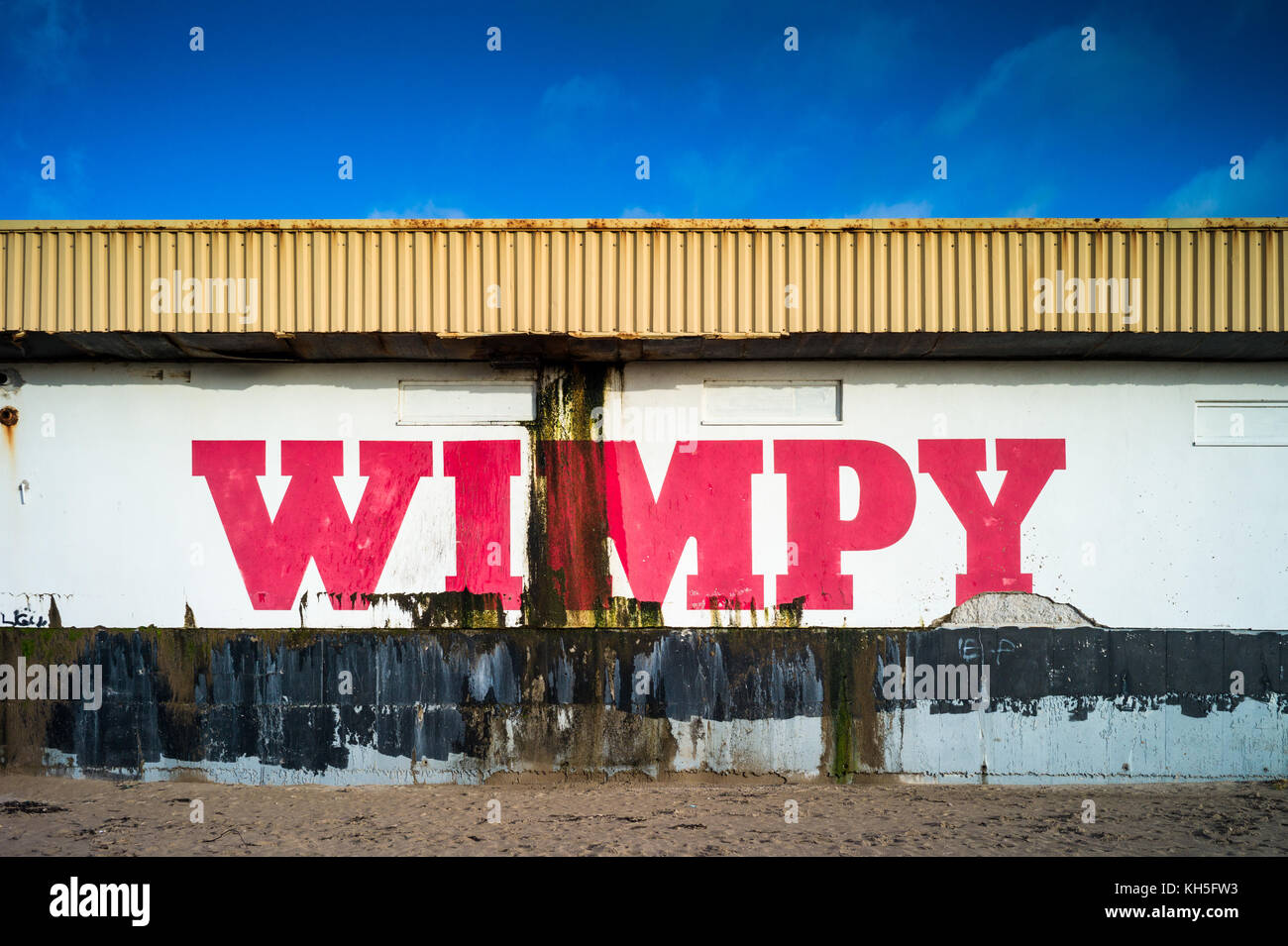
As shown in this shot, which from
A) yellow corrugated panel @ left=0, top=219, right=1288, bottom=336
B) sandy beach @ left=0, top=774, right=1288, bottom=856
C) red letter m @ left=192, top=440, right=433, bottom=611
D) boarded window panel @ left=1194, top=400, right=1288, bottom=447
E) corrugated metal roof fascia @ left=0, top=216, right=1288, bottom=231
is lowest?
sandy beach @ left=0, top=774, right=1288, bottom=856

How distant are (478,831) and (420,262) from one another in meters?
4.37

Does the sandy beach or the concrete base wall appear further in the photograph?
the concrete base wall

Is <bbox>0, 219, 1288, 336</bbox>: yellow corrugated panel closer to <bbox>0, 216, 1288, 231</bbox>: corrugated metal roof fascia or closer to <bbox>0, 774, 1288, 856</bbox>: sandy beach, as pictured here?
<bbox>0, 216, 1288, 231</bbox>: corrugated metal roof fascia

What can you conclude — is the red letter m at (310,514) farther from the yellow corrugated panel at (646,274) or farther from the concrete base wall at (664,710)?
the yellow corrugated panel at (646,274)

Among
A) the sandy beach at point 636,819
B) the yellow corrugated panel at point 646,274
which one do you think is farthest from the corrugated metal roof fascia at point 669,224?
the sandy beach at point 636,819

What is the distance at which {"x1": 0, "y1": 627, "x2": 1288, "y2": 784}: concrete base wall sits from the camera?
22.9 ft

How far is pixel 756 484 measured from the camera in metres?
7.14

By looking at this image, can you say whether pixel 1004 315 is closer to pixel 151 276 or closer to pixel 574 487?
pixel 574 487

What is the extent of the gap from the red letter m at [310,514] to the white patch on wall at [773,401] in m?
2.49

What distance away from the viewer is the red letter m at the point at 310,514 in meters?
7.09

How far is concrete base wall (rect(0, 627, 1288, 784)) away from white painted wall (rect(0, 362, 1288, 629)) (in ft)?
1.08

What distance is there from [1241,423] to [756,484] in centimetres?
414

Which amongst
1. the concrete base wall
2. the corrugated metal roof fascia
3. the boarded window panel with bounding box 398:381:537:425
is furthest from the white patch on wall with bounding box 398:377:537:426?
the concrete base wall

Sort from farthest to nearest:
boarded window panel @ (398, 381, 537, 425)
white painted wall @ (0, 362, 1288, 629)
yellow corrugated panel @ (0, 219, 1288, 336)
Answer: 1. boarded window panel @ (398, 381, 537, 425)
2. white painted wall @ (0, 362, 1288, 629)
3. yellow corrugated panel @ (0, 219, 1288, 336)
